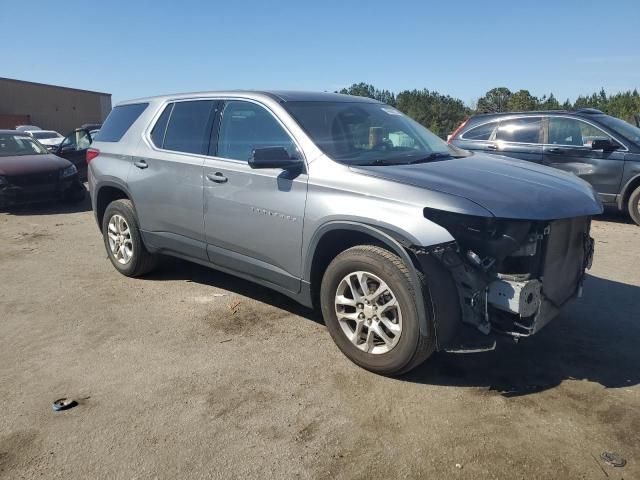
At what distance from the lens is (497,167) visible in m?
3.93

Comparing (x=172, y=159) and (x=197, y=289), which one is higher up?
(x=172, y=159)

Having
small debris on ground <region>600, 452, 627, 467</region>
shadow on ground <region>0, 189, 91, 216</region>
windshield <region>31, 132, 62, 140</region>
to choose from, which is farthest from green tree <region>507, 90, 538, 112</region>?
small debris on ground <region>600, 452, 627, 467</region>

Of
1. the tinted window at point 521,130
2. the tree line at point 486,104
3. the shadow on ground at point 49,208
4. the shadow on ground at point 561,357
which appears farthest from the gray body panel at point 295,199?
the tree line at point 486,104

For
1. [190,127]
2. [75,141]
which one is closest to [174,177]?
[190,127]

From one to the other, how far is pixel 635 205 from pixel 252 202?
22.3ft

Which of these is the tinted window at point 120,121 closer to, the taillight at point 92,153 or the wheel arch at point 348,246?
the taillight at point 92,153

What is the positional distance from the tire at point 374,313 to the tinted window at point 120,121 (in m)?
3.08

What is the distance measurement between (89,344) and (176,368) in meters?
0.88

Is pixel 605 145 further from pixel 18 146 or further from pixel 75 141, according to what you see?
pixel 75 141

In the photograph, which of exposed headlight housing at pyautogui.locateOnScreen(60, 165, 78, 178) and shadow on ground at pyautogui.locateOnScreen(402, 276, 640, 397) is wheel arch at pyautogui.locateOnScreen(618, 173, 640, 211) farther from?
exposed headlight housing at pyautogui.locateOnScreen(60, 165, 78, 178)

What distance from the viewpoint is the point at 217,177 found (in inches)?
172

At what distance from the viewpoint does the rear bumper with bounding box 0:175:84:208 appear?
9461 millimetres

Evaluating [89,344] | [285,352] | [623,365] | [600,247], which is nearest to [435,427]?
[285,352]

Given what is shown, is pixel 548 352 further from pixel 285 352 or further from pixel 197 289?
pixel 197 289
